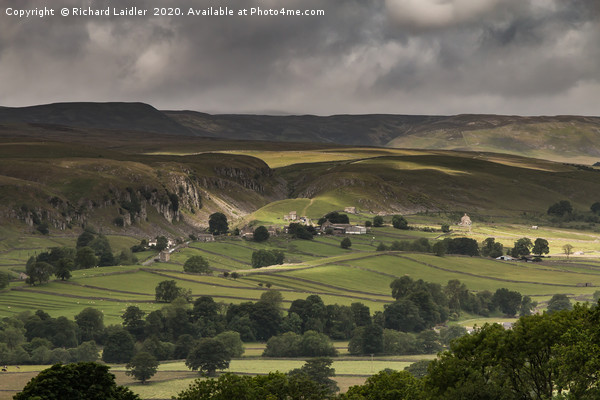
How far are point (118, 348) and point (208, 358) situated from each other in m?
18.2

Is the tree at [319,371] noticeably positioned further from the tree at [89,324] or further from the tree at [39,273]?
the tree at [39,273]

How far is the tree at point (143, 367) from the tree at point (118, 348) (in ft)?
48.2

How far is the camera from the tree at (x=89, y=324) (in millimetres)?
142000

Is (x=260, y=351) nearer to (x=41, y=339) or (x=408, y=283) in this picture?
(x=41, y=339)

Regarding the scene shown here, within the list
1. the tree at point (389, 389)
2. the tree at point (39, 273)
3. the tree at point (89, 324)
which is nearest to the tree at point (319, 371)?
the tree at point (89, 324)

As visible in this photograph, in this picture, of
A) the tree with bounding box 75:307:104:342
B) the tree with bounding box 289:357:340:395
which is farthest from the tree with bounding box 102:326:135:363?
the tree with bounding box 289:357:340:395

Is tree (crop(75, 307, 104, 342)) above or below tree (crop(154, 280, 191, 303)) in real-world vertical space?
below

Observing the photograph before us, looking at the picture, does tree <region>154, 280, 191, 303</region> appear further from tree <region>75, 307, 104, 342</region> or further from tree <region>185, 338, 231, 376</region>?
tree <region>185, 338, 231, 376</region>

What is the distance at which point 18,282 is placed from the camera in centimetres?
18150

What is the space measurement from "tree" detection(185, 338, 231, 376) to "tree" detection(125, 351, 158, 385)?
8.27 metres

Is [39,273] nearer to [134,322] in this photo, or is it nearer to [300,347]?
[134,322]

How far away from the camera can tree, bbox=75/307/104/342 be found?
142000mm

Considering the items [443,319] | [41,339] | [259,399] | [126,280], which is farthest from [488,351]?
[126,280]

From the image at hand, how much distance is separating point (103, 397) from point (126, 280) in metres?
133
